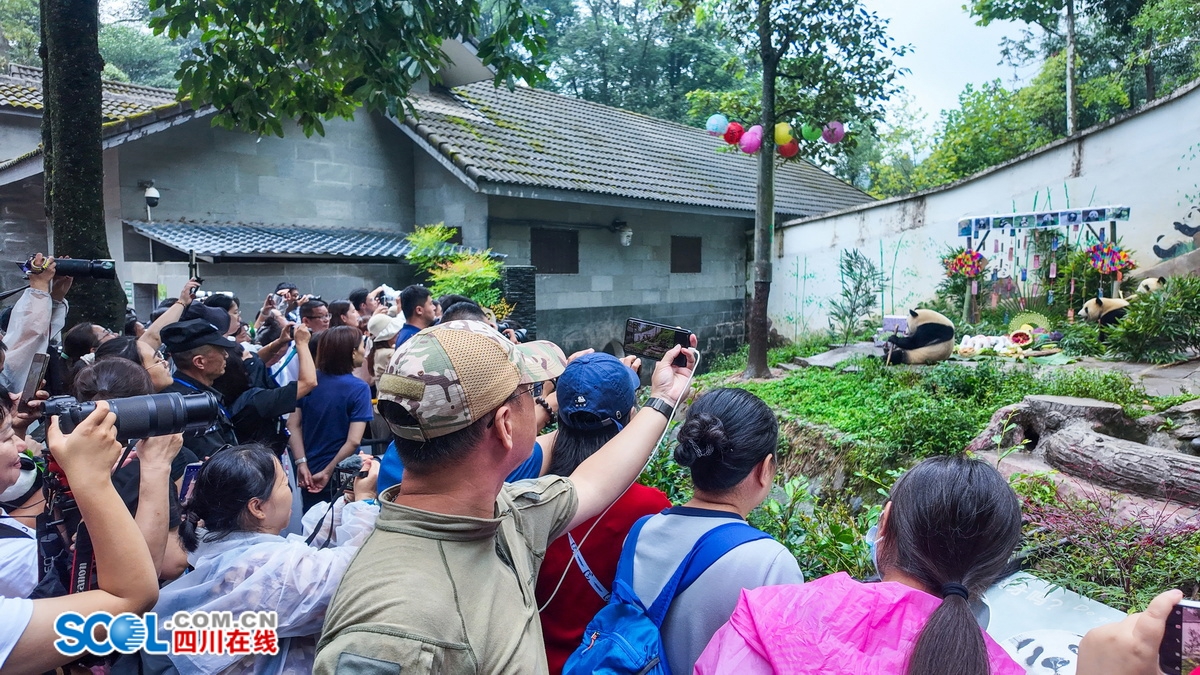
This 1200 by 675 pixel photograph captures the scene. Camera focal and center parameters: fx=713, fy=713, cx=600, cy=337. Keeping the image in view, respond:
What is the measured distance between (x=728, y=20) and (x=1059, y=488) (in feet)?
23.5

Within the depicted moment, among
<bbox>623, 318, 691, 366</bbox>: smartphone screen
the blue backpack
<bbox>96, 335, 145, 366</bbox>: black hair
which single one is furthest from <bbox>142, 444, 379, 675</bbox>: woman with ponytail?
<bbox>96, 335, 145, 366</bbox>: black hair

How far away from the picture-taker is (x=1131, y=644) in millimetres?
1116

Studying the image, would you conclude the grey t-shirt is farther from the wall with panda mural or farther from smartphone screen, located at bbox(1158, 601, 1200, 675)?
the wall with panda mural

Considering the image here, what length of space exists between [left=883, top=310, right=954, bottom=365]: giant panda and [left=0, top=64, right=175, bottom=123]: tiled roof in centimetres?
978

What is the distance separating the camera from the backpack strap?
1.71 m

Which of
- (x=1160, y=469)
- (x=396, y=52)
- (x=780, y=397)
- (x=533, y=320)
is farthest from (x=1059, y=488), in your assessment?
(x=533, y=320)

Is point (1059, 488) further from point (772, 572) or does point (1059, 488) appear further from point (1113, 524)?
point (772, 572)

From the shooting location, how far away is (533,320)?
9570mm

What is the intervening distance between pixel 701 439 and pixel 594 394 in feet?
1.45

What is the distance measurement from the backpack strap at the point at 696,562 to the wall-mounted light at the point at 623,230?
1078cm

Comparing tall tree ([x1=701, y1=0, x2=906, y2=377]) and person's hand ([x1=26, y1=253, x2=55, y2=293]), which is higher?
tall tree ([x1=701, y1=0, x2=906, y2=377])

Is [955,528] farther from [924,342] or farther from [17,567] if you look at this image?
[924,342]

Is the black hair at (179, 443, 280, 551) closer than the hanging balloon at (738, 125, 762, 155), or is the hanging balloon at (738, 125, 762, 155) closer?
the black hair at (179, 443, 280, 551)

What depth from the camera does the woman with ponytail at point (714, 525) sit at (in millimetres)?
1682
